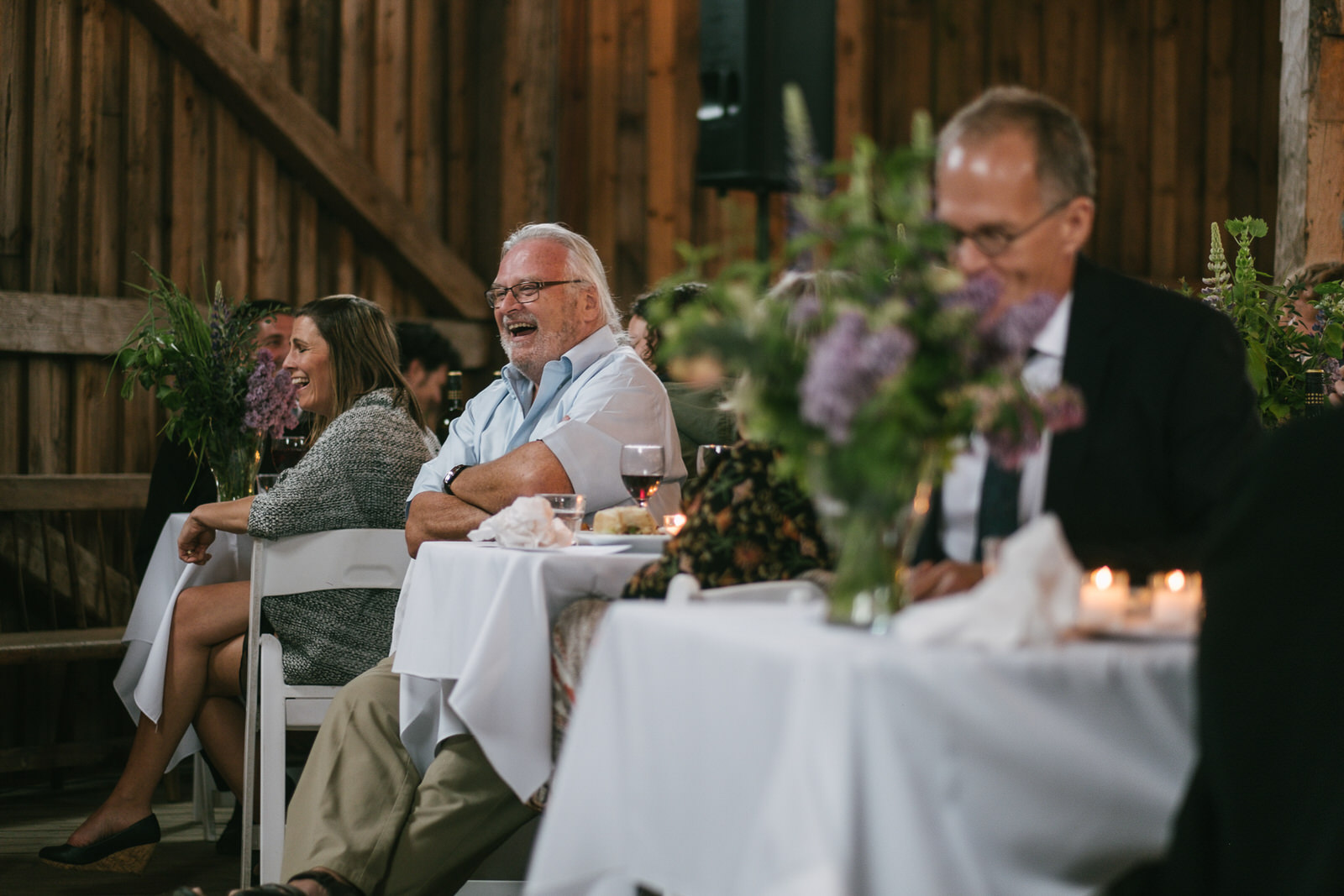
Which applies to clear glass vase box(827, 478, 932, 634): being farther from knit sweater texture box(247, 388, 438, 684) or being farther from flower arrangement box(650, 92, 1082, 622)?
knit sweater texture box(247, 388, 438, 684)

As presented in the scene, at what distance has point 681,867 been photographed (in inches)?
53.2

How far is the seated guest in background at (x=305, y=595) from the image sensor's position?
3.11 metres

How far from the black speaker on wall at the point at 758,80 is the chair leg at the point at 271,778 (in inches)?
109

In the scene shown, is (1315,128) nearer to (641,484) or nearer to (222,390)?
(641,484)

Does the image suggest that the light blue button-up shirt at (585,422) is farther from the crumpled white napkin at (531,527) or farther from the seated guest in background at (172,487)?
the seated guest in background at (172,487)

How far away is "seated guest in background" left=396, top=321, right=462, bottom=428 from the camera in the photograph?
17.9 ft

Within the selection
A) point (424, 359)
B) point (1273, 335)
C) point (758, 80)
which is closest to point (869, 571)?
point (1273, 335)

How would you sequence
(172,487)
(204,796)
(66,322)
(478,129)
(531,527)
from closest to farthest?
(531,527), (204,796), (172,487), (66,322), (478,129)

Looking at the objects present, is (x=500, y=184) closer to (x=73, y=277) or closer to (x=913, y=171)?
(x=73, y=277)

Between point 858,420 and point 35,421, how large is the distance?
4170 mm

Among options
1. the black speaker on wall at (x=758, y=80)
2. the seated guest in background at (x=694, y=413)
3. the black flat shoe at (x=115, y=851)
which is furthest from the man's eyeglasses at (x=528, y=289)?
the black speaker on wall at (x=758, y=80)

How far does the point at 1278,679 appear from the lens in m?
1.15

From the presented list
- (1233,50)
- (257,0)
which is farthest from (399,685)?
(1233,50)

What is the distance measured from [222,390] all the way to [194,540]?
0.46 metres
